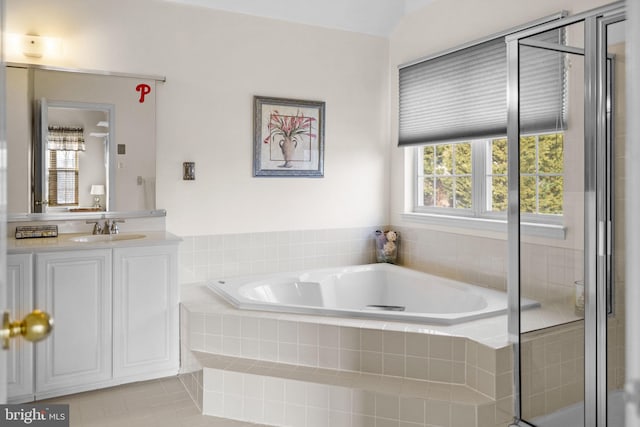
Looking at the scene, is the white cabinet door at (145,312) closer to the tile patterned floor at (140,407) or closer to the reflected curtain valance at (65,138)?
the tile patterned floor at (140,407)

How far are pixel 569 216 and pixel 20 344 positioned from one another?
2854 mm

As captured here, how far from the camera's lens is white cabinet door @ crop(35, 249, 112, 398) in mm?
2805

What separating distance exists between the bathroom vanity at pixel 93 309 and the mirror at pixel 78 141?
0.93ft

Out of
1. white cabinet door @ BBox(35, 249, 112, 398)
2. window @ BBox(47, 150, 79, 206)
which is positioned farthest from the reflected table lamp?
white cabinet door @ BBox(35, 249, 112, 398)

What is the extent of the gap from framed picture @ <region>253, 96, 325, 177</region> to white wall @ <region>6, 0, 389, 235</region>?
73 mm

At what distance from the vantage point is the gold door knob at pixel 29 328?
87 centimetres

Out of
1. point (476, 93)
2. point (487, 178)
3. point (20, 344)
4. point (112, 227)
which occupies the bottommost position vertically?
point (20, 344)

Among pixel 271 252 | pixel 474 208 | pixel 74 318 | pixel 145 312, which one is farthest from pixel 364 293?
pixel 74 318

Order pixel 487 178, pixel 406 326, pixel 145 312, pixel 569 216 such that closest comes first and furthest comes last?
pixel 569 216, pixel 406 326, pixel 145 312, pixel 487 178

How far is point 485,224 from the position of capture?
3.51 metres

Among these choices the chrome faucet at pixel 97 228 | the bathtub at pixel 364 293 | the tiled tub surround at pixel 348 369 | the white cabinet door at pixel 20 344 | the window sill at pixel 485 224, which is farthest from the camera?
the chrome faucet at pixel 97 228

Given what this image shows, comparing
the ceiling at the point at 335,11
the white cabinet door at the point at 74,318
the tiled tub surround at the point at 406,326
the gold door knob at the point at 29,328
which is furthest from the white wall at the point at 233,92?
the gold door knob at the point at 29,328

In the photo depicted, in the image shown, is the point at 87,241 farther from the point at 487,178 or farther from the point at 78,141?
the point at 487,178

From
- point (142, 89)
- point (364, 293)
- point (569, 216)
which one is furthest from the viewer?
point (364, 293)
